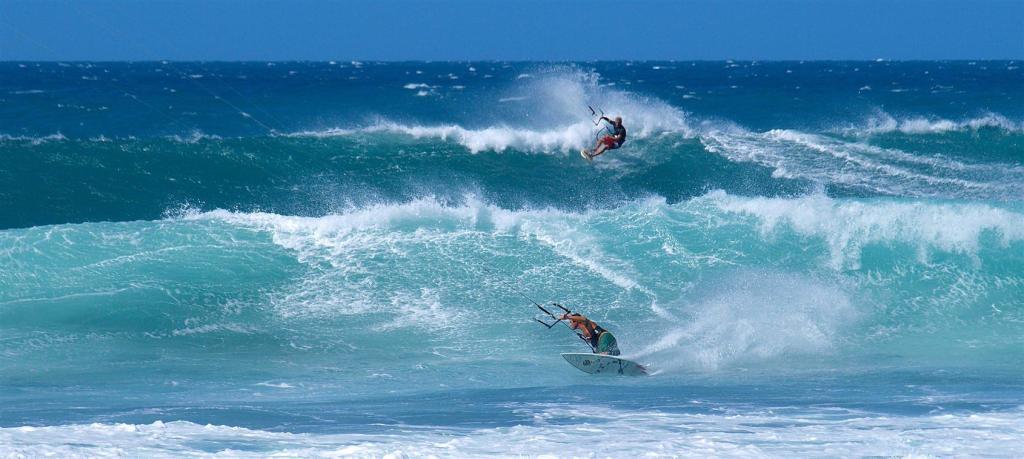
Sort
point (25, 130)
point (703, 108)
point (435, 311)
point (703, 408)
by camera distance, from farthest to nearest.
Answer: point (703, 108), point (25, 130), point (435, 311), point (703, 408)

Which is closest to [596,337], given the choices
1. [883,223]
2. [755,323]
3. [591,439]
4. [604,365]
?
[604,365]

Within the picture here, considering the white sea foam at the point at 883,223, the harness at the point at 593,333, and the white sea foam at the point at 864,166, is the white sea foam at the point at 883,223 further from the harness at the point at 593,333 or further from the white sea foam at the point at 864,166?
the harness at the point at 593,333

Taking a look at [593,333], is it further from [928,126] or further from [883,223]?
[928,126]

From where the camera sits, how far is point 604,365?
1366 cm

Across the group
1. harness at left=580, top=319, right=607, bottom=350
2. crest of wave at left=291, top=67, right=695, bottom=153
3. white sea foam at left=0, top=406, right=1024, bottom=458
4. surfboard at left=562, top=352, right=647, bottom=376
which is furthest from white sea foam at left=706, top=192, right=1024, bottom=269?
white sea foam at left=0, top=406, right=1024, bottom=458

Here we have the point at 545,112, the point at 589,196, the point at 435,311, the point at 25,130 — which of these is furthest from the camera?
the point at 25,130

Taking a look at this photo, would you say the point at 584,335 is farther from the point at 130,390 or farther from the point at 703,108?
the point at 703,108

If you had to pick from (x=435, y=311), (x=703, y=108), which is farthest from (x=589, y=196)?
(x=703, y=108)

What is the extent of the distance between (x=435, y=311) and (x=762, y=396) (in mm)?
5446

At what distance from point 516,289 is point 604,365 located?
354cm

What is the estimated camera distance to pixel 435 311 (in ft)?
53.4

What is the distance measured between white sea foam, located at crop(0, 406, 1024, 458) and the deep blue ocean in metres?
0.04

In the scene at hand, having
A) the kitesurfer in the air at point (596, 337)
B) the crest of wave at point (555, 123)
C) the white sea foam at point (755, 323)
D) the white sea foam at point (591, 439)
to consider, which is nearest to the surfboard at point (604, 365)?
the kitesurfer in the air at point (596, 337)

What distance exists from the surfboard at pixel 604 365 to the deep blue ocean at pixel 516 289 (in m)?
0.26
